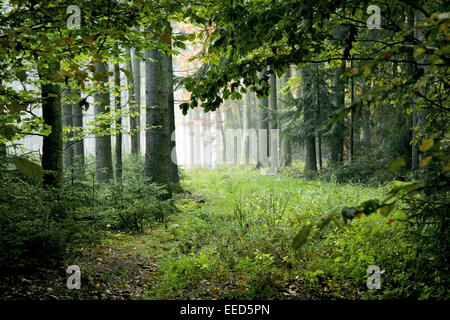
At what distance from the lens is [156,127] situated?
29.7 ft

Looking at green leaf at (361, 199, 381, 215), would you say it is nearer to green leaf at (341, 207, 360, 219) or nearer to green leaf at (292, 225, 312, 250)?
green leaf at (341, 207, 360, 219)

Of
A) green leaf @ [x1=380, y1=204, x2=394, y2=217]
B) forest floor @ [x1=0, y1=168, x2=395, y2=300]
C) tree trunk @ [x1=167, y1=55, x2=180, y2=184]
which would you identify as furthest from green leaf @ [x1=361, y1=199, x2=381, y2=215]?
tree trunk @ [x1=167, y1=55, x2=180, y2=184]

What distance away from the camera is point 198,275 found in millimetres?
4480

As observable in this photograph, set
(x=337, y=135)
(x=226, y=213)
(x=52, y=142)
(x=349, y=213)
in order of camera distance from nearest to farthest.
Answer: (x=349, y=213)
(x=52, y=142)
(x=226, y=213)
(x=337, y=135)

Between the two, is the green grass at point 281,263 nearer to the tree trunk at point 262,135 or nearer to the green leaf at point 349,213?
the green leaf at point 349,213

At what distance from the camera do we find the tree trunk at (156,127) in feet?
30.0

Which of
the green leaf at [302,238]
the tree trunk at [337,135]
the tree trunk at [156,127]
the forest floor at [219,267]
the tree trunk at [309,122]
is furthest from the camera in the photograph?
the tree trunk at [309,122]

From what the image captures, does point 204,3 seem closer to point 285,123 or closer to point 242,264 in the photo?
point 242,264

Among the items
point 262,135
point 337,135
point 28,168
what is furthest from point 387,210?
point 262,135

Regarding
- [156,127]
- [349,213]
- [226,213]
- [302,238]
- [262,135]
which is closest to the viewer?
[349,213]

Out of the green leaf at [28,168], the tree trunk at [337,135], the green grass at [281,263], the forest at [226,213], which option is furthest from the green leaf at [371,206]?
the tree trunk at [337,135]

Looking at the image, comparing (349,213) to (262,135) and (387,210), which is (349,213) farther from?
(262,135)
